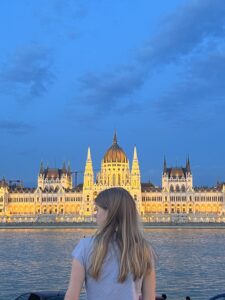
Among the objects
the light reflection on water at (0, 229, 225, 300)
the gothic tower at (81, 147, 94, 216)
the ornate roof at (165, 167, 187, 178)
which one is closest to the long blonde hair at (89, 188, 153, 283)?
the light reflection on water at (0, 229, 225, 300)

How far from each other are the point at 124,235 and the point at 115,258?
0.18 m

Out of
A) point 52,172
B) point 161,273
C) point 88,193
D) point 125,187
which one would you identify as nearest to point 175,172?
point 125,187

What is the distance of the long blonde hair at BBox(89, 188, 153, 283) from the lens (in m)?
4.43

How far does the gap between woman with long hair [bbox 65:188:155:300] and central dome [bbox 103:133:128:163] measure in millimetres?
150942

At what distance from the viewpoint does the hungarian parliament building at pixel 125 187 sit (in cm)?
14900

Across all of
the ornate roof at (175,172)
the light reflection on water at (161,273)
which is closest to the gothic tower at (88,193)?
the ornate roof at (175,172)

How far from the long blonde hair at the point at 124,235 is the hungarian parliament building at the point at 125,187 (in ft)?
468

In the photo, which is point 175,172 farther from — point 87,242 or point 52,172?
point 87,242

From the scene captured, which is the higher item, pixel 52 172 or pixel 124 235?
pixel 52 172

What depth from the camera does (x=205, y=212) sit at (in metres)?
149

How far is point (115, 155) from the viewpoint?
156750 millimetres

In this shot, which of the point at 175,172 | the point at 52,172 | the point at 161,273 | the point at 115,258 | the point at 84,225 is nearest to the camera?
the point at 115,258

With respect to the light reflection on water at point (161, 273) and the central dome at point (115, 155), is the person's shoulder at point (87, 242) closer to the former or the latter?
the light reflection on water at point (161, 273)

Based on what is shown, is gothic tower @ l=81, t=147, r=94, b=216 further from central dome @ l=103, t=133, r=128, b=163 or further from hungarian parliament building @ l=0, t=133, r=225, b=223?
central dome @ l=103, t=133, r=128, b=163
